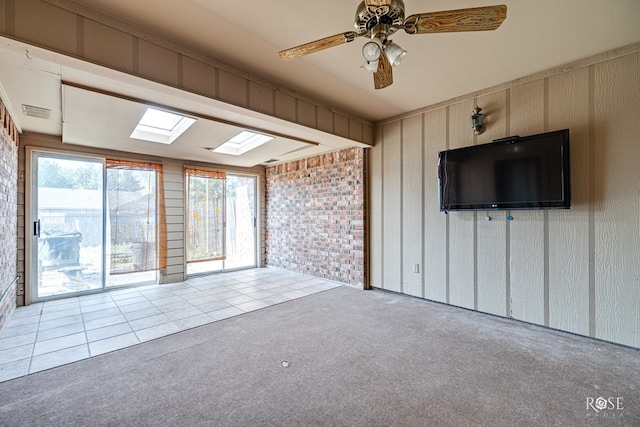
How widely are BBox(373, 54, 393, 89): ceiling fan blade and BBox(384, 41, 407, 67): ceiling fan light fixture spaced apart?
85 millimetres

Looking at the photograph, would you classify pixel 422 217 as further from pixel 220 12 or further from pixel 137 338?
pixel 137 338

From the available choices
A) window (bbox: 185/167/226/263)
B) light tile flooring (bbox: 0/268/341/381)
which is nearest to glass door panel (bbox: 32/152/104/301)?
light tile flooring (bbox: 0/268/341/381)

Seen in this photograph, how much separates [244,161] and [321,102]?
2615 mm

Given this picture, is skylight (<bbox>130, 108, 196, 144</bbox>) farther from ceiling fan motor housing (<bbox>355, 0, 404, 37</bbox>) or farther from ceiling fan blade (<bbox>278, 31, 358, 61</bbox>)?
ceiling fan motor housing (<bbox>355, 0, 404, 37</bbox>)

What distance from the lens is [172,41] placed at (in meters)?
2.24

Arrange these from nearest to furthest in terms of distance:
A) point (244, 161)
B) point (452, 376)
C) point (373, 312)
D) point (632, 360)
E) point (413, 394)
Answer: point (413, 394) < point (452, 376) < point (632, 360) < point (373, 312) < point (244, 161)

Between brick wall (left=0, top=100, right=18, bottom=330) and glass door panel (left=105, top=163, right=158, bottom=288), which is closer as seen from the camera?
brick wall (left=0, top=100, right=18, bottom=330)

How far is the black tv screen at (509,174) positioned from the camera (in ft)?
8.54

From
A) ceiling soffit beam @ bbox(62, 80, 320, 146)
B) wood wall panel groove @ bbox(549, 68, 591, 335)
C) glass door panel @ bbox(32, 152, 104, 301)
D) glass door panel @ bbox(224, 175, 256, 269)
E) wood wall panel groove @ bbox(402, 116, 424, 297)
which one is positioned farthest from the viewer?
glass door panel @ bbox(224, 175, 256, 269)

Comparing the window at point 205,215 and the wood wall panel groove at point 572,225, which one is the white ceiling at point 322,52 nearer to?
the wood wall panel groove at point 572,225

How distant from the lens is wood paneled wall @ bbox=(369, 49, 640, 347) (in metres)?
2.44

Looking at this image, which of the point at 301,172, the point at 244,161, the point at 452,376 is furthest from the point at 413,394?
the point at 244,161

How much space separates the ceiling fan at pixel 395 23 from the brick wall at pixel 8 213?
3429mm

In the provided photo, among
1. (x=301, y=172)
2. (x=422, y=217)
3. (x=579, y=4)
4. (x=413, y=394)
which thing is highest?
(x=579, y=4)
